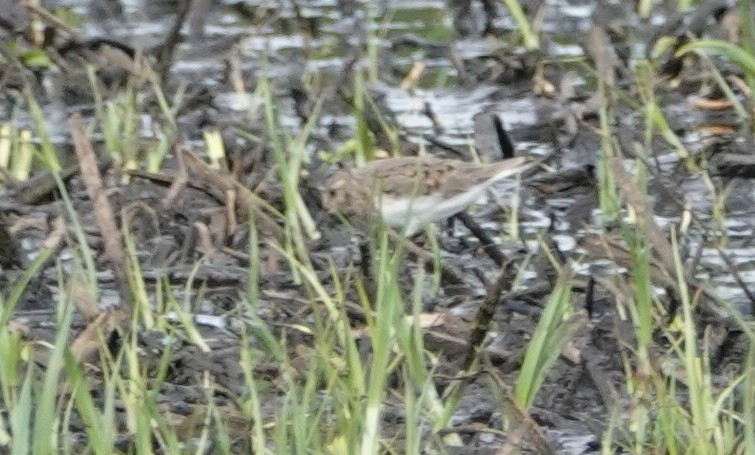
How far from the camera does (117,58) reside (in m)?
7.64

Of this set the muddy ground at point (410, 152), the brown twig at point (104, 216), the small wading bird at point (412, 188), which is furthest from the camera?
the small wading bird at point (412, 188)

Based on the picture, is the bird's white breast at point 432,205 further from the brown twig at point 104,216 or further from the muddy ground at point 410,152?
the brown twig at point 104,216

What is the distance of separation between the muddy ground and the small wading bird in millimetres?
109

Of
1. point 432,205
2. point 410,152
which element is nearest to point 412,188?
point 432,205

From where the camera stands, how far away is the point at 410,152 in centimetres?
698

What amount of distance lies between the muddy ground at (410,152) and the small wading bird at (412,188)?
0.11 metres

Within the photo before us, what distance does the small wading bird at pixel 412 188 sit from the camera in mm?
5930

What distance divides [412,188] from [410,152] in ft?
3.41

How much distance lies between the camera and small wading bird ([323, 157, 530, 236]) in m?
5.93

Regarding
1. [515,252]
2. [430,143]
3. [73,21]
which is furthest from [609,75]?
[73,21]

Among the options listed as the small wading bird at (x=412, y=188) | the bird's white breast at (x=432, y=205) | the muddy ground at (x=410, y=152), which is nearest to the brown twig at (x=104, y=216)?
the muddy ground at (x=410, y=152)

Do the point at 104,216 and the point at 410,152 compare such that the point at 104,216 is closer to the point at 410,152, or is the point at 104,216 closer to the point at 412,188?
the point at 412,188

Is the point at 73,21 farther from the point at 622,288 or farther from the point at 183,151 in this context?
the point at 622,288

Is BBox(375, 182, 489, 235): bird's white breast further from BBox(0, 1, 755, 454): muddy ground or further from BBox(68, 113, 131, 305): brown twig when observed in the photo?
BBox(68, 113, 131, 305): brown twig
